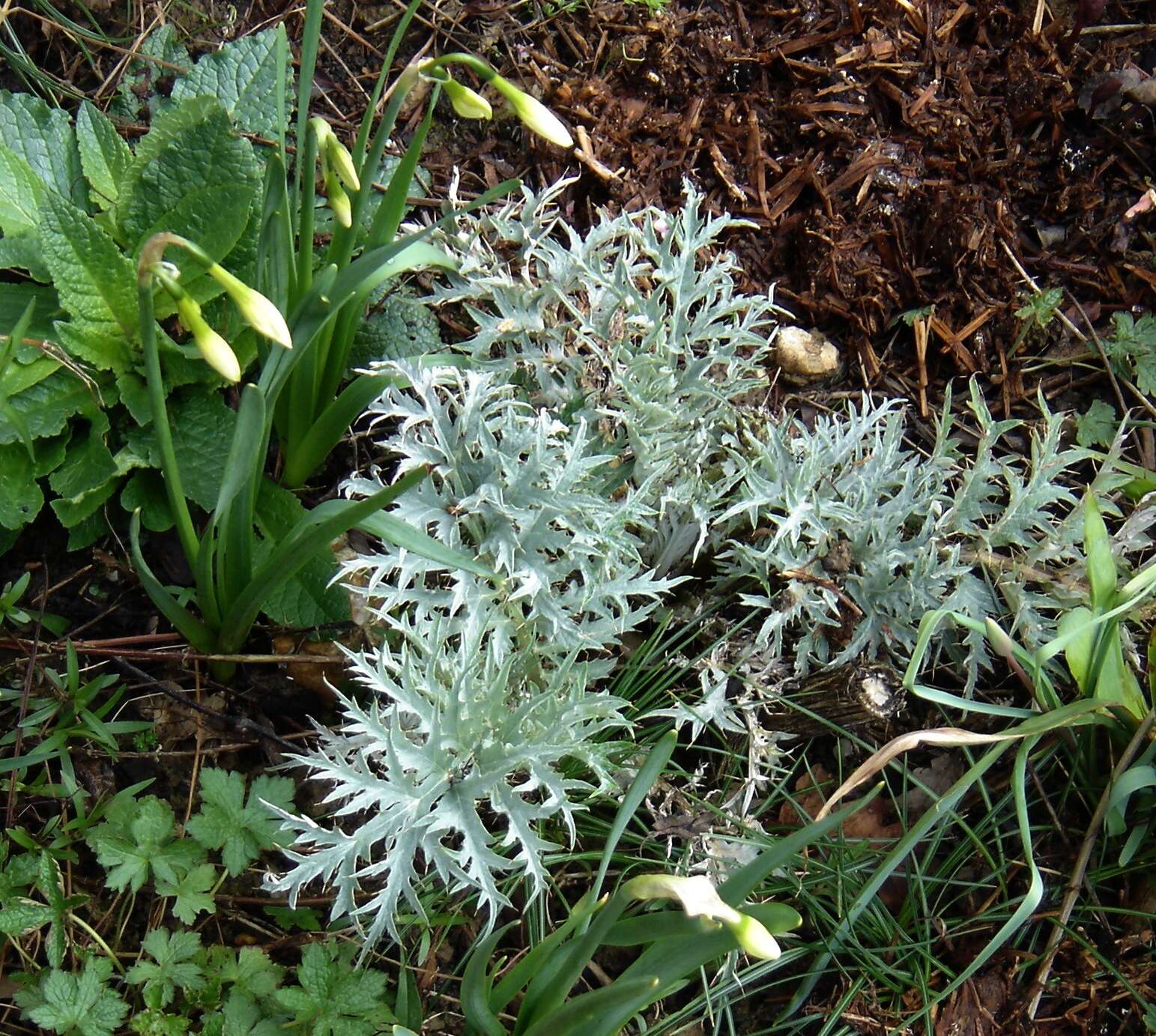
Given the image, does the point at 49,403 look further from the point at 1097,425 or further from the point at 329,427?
the point at 1097,425

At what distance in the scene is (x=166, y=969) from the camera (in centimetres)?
143

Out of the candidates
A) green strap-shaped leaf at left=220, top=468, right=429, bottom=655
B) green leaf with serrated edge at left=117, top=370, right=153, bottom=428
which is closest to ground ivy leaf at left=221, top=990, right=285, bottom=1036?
green strap-shaped leaf at left=220, top=468, right=429, bottom=655

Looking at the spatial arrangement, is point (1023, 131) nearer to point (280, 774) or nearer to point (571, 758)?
point (571, 758)

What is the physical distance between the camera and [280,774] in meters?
1.70

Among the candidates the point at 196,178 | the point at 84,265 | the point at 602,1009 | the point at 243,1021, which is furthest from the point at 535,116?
the point at 243,1021

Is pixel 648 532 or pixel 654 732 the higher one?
pixel 648 532

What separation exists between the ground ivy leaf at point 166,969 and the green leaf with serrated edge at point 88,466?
27.3 inches

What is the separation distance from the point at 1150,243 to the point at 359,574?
1.87m

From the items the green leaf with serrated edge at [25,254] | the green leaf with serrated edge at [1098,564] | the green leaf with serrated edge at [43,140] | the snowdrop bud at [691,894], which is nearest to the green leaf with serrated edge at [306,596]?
the green leaf with serrated edge at [25,254]

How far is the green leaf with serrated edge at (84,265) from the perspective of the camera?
160 centimetres

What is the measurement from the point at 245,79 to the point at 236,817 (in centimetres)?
132

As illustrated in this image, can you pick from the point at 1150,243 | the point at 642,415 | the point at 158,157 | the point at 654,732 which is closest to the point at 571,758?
the point at 654,732

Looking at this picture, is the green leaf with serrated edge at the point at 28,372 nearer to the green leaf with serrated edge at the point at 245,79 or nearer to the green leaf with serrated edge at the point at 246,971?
the green leaf with serrated edge at the point at 245,79

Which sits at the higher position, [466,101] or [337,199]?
[466,101]
